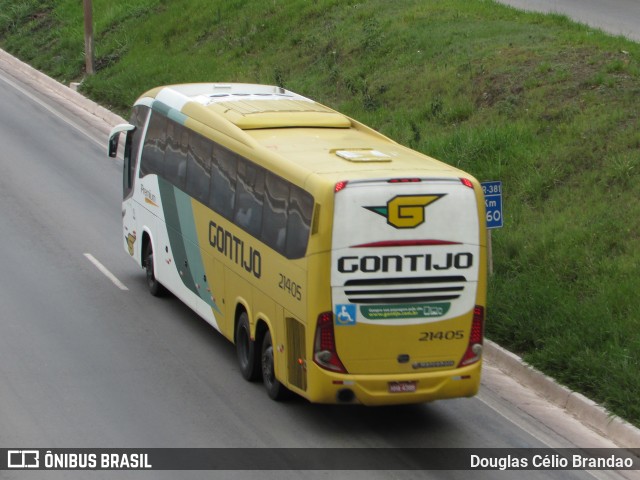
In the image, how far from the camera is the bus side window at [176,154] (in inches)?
623

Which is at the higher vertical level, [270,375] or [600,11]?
[600,11]


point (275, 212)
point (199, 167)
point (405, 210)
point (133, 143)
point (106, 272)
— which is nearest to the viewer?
point (405, 210)

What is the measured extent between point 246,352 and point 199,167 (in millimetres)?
2674

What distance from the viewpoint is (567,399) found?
44.3 feet

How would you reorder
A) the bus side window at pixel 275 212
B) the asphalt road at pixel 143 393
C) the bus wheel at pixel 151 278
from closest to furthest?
the asphalt road at pixel 143 393 → the bus side window at pixel 275 212 → the bus wheel at pixel 151 278

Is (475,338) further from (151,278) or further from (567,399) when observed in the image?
(151,278)

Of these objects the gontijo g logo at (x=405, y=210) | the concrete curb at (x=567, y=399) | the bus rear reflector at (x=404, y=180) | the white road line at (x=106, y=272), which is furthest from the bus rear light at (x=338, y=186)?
the white road line at (x=106, y=272)

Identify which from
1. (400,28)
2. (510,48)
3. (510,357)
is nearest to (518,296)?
(510,357)

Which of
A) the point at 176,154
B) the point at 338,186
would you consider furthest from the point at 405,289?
the point at 176,154

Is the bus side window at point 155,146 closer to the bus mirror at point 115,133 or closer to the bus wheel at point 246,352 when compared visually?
the bus mirror at point 115,133

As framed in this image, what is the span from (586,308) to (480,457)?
325 centimetres

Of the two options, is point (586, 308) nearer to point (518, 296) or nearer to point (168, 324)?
point (518, 296)

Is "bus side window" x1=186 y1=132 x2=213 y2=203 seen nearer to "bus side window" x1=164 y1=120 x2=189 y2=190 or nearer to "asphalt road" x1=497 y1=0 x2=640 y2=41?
"bus side window" x1=164 y1=120 x2=189 y2=190

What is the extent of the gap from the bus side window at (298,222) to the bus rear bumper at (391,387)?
1.27 meters
